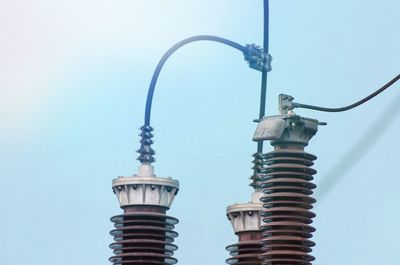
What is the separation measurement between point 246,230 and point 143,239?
3281 millimetres

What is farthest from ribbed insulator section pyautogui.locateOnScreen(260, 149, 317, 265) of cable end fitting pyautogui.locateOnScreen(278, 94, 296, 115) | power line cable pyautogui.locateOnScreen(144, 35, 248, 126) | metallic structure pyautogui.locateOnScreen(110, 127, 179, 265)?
power line cable pyautogui.locateOnScreen(144, 35, 248, 126)

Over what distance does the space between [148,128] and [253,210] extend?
3416 mm

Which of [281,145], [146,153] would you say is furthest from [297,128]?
[146,153]

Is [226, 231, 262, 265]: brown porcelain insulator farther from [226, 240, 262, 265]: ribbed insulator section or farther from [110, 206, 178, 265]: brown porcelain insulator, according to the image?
[110, 206, 178, 265]: brown porcelain insulator

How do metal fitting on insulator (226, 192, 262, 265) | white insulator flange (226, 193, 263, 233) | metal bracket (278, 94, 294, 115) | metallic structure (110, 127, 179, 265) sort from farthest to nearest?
1. white insulator flange (226, 193, 263, 233)
2. metal fitting on insulator (226, 192, 262, 265)
3. metallic structure (110, 127, 179, 265)
4. metal bracket (278, 94, 294, 115)

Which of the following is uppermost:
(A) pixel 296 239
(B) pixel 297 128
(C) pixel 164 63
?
(C) pixel 164 63

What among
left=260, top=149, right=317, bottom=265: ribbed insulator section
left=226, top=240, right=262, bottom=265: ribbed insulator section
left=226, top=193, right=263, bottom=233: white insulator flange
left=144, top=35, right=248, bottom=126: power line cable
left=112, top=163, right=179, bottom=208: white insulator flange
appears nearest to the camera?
left=260, top=149, right=317, bottom=265: ribbed insulator section

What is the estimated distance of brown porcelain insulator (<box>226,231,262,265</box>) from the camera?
41750 millimetres

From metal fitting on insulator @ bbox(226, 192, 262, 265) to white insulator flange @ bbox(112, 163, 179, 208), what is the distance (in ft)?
7.92

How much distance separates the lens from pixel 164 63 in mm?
41375

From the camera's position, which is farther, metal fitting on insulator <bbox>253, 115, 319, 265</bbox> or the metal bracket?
the metal bracket

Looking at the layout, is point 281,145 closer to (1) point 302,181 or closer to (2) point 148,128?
(1) point 302,181

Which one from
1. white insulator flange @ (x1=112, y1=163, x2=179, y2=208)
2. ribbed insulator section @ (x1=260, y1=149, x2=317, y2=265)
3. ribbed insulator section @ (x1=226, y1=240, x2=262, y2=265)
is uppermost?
white insulator flange @ (x1=112, y1=163, x2=179, y2=208)

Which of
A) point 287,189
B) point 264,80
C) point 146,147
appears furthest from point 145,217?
point 287,189
